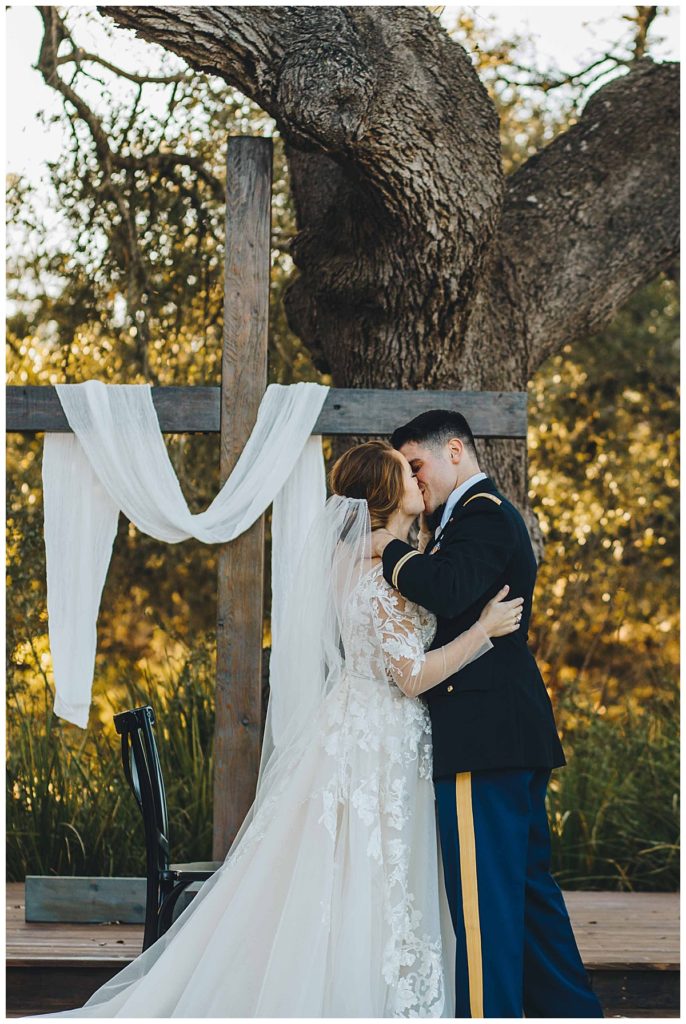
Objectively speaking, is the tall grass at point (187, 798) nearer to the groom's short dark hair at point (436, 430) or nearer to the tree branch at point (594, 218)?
the tree branch at point (594, 218)

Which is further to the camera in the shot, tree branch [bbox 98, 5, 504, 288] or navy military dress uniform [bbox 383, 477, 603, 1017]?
tree branch [bbox 98, 5, 504, 288]

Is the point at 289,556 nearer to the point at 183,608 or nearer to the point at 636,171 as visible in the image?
the point at 636,171

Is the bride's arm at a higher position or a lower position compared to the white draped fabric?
lower

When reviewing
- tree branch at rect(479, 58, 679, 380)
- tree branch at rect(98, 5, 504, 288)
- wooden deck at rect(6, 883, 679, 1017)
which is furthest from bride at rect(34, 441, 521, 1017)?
tree branch at rect(479, 58, 679, 380)

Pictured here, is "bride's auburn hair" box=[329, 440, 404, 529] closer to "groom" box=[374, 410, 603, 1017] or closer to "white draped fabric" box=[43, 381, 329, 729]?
"groom" box=[374, 410, 603, 1017]

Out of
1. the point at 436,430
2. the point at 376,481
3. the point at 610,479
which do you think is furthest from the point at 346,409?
the point at 610,479

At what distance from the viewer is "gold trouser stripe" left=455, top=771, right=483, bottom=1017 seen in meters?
2.93

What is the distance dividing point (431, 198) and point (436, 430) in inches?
54.8

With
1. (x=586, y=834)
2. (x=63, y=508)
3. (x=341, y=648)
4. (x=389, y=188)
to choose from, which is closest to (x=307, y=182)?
(x=389, y=188)

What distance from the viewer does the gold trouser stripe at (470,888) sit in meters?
2.93

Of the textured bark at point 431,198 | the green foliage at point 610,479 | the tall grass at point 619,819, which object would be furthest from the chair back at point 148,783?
→ the green foliage at point 610,479

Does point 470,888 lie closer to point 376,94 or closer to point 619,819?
point 619,819

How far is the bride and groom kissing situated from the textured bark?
1.52 meters

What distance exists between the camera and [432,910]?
3066mm
